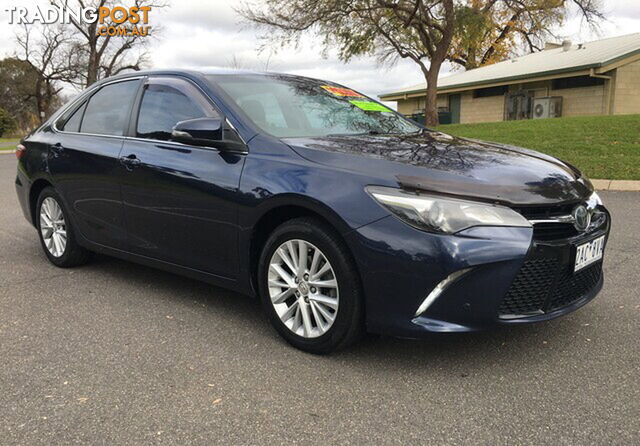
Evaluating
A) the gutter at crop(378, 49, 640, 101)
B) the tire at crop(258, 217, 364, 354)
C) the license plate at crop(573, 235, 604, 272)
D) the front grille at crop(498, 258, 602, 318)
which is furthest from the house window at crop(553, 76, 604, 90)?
the tire at crop(258, 217, 364, 354)

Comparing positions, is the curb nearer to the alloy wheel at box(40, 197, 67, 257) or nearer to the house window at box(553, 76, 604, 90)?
the alloy wheel at box(40, 197, 67, 257)

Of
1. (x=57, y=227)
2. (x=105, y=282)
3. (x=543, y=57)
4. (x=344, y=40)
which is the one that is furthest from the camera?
(x=543, y=57)

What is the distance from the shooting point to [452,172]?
284 centimetres

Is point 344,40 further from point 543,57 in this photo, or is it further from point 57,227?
point 57,227

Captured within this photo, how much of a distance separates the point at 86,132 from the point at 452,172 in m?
3.03

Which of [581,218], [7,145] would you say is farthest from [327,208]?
[7,145]

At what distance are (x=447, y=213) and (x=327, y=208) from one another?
589mm

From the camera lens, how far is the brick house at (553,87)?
2227cm

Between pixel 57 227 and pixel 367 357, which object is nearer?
pixel 367 357

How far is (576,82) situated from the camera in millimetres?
23672

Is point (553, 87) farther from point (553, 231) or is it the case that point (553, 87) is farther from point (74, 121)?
point (553, 231)

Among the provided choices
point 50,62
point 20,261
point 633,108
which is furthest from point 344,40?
point 50,62

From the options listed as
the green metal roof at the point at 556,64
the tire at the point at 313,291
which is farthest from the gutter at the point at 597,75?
the tire at the point at 313,291

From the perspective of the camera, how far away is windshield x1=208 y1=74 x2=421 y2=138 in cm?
361
